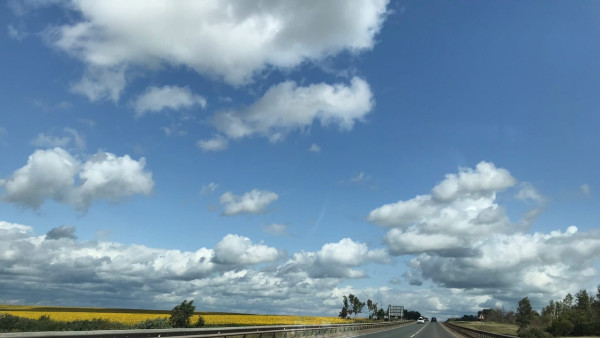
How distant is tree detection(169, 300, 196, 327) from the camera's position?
52.3m

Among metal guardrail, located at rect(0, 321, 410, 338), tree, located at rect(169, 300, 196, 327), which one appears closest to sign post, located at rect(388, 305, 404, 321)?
tree, located at rect(169, 300, 196, 327)

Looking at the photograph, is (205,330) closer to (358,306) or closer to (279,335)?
(279,335)

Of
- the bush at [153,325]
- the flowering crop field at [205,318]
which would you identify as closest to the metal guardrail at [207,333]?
the bush at [153,325]

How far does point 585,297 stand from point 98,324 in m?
137

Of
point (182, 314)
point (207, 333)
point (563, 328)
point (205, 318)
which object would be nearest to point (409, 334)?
point (563, 328)

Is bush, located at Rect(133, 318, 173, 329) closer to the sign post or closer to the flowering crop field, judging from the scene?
the flowering crop field

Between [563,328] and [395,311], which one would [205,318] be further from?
[395,311]

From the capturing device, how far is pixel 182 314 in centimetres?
5419

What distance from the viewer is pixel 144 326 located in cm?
3962

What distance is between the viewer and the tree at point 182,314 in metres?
52.3

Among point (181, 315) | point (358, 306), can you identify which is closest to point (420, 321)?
point (358, 306)

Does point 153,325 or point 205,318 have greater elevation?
point 153,325

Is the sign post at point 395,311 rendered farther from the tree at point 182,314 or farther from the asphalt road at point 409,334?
the tree at point 182,314

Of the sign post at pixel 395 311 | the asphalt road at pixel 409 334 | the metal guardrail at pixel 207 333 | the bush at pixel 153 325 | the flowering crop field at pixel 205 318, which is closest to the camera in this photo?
the metal guardrail at pixel 207 333
